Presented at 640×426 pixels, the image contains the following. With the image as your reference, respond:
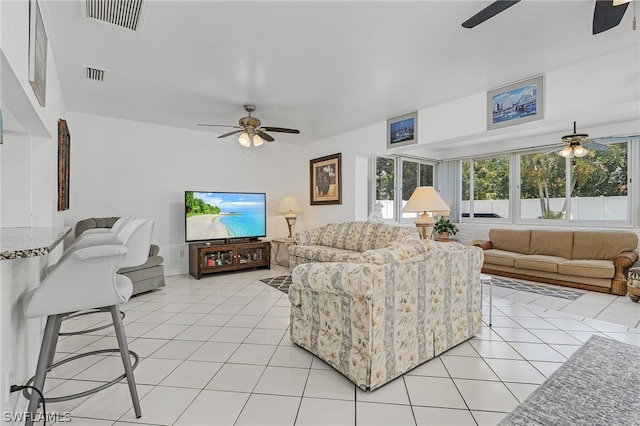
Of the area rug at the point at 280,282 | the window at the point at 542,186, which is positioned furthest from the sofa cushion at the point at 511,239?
the area rug at the point at 280,282

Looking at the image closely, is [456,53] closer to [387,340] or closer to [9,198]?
[387,340]

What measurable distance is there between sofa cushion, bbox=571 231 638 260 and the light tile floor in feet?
4.07

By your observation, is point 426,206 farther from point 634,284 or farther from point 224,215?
point 224,215

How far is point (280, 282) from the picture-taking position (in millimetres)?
4684

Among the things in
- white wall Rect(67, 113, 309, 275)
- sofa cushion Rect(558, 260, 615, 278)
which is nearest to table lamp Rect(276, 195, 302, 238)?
white wall Rect(67, 113, 309, 275)

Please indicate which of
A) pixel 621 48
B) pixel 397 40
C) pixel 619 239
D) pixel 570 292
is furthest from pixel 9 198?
pixel 619 239

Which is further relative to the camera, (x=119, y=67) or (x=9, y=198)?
(x=119, y=67)

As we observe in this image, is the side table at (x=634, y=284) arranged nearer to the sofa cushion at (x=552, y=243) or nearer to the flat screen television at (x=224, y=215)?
the sofa cushion at (x=552, y=243)

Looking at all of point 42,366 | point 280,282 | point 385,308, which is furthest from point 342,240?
point 42,366

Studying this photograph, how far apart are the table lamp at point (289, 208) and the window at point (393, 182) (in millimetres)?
1594

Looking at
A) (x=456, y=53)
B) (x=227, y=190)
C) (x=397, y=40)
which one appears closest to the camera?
(x=397, y=40)

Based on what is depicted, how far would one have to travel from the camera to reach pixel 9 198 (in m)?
2.02

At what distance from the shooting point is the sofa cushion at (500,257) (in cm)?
507

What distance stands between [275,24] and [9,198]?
2.18 meters
